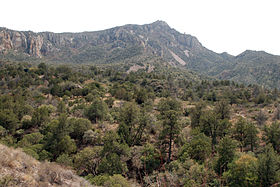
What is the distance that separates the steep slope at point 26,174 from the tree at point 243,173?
741 inches

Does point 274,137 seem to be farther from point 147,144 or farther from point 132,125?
point 132,125

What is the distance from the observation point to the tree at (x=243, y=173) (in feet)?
61.7

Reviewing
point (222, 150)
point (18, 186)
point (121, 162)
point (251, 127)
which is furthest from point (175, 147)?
point (18, 186)

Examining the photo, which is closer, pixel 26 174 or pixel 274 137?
pixel 26 174

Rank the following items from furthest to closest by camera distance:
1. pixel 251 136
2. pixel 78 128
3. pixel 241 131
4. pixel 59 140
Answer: pixel 78 128 → pixel 241 131 → pixel 251 136 → pixel 59 140

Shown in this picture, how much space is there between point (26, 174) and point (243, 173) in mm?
22321

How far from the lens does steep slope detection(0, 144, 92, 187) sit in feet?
27.6

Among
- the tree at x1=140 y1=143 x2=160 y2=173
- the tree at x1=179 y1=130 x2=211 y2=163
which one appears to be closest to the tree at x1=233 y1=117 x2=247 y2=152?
the tree at x1=179 y1=130 x2=211 y2=163

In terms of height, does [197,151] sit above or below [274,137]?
below

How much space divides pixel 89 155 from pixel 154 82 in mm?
80570

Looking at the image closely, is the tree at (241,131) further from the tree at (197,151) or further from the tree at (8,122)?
the tree at (8,122)

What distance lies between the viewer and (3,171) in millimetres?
8594

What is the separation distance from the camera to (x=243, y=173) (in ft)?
63.3

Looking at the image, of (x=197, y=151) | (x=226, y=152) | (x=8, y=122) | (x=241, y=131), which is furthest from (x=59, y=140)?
(x=241, y=131)
